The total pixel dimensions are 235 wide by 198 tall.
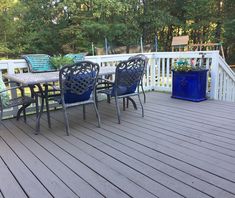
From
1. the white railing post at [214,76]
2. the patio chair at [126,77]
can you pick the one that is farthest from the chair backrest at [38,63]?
the white railing post at [214,76]

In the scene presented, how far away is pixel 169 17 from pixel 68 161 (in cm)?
1199

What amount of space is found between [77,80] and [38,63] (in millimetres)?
1123

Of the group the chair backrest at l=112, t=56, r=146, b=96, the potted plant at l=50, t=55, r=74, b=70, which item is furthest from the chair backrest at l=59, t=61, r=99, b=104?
the potted plant at l=50, t=55, r=74, b=70

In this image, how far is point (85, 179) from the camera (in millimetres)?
1976

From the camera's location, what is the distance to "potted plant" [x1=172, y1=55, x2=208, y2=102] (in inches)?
173

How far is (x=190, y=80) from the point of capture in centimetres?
445

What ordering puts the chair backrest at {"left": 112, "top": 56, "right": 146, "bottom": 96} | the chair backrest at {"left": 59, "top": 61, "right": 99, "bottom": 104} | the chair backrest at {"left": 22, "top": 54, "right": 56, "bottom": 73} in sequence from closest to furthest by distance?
the chair backrest at {"left": 59, "top": 61, "right": 99, "bottom": 104}
the chair backrest at {"left": 112, "top": 56, "right": 146, "bottom": 96}
the chair backrest at {"left": 22, "top": 54, "right": 56, "bottom": 73}

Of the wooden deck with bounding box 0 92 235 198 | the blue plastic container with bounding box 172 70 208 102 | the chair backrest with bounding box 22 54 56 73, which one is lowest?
the wooden deck with bounding box 0 92 235 198

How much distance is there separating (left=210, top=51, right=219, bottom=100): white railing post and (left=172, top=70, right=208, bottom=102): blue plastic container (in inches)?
5.7

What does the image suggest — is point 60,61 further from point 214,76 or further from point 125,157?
point 214,76

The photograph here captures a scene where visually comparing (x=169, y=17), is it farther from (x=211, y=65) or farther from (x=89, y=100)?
(x=89, y=100)

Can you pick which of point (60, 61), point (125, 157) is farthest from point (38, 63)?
point (125, 157)

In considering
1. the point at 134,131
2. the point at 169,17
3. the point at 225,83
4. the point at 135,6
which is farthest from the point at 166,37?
the point at 134,131

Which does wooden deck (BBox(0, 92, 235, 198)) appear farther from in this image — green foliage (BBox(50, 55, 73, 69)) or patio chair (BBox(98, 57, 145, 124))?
green foliage (BBox(50, 55, 73, 69))
